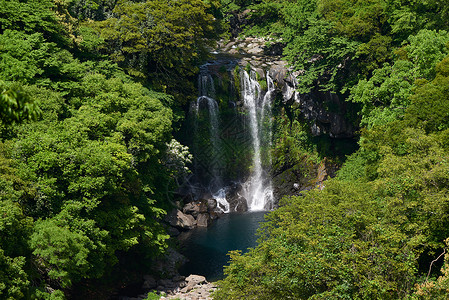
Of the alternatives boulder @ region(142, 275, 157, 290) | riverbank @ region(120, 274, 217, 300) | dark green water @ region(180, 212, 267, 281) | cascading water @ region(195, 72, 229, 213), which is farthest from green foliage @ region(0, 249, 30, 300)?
cascading water @ region(195, 72, 229, 213)

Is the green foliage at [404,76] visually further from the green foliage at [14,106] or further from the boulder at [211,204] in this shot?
the green foliage at [14,106]

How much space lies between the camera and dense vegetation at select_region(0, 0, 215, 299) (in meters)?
16.8

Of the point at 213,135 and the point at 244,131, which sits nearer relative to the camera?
the point at 213,135

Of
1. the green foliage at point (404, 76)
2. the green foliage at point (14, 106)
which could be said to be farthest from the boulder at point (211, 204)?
the green foliage at point (14, 106)

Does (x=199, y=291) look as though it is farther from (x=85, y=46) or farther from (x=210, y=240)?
(x=85, y=46)

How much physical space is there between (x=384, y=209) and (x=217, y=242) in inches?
669

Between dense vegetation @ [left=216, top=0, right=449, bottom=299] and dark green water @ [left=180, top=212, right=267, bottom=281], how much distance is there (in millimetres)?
8209

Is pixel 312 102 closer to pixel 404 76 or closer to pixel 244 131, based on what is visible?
pixel 244 131

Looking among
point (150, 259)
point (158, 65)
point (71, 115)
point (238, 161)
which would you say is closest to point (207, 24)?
point (158, 65)

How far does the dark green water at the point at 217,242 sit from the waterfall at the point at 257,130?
10.4ft

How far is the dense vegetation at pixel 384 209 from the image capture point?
1414 cm

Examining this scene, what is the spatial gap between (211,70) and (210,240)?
57.2 ft

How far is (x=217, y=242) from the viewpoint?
31.9 metres

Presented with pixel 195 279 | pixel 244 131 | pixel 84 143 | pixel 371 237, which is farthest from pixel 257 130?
pixel 371 237
